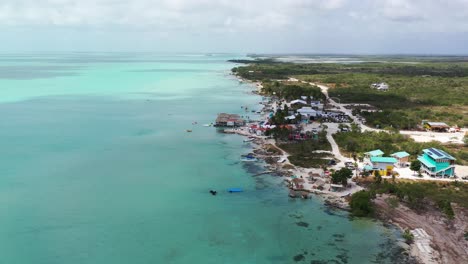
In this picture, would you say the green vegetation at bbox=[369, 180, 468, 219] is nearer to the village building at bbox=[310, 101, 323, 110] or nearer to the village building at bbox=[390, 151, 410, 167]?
the village building at bbox=[390, 151, 410, 167]

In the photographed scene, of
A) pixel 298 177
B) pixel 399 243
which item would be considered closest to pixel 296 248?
pixel 399 243

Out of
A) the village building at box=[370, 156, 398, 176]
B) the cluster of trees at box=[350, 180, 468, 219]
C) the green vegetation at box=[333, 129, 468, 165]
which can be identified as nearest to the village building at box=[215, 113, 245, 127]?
the green vegetation at box=[333, 129, 468, 165]

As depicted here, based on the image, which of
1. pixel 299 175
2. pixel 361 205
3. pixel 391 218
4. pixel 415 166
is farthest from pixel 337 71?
pixel 391 218

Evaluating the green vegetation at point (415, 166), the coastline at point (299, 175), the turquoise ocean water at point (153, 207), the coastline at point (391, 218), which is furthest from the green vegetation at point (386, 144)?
the turquoise ocean water at point (153, 207)

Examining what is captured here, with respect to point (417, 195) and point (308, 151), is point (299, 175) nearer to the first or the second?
point (308, 151)

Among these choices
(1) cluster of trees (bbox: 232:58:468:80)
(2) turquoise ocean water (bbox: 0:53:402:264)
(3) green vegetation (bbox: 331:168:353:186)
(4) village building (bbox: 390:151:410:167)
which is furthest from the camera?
(1) cluster of trees (bbox: 232:58:468:80)
